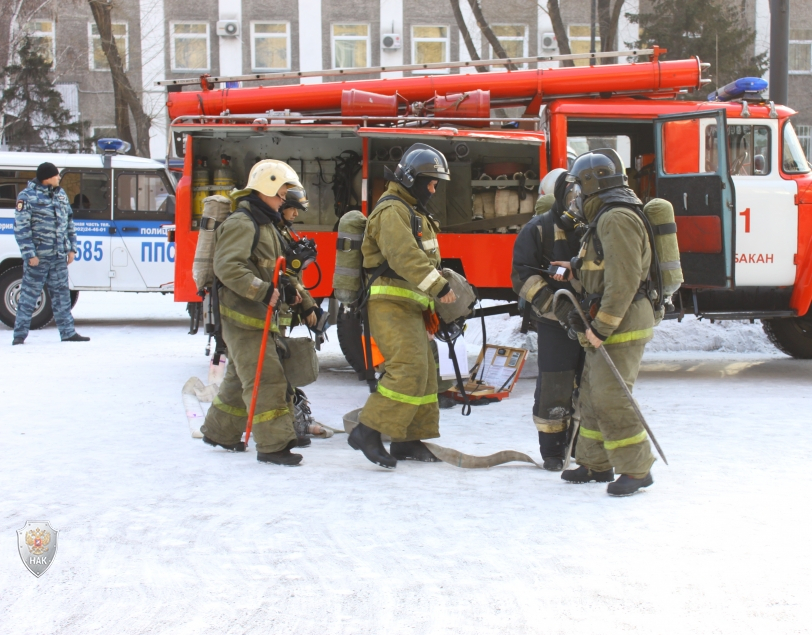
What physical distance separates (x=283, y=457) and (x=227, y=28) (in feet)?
80.2

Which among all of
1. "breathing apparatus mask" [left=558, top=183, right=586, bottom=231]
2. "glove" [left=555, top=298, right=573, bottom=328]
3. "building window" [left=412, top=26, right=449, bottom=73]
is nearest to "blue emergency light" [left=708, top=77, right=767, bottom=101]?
"breathing apparatus mask" [left=558, top=183, right=586, bottom=231]

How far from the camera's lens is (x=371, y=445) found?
16.6 ft

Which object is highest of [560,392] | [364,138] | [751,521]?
[364,138]

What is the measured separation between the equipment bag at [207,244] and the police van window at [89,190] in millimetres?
7143

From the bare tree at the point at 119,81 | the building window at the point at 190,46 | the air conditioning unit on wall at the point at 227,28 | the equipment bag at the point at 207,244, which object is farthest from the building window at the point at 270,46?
the equipment bag at the point at 207,244

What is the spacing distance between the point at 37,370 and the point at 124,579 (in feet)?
18.4

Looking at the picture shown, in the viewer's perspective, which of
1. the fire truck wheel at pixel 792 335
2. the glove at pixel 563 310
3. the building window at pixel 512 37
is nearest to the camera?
the glove at pixel 563 310

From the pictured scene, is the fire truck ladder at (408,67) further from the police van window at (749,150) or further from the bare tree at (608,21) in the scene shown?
the bare tree at (608,21)

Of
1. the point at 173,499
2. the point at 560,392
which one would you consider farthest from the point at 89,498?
the point at 560,392

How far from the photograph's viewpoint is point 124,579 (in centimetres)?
335

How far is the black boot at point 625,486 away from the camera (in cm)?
445

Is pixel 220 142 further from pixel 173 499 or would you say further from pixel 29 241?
pixel 173 499

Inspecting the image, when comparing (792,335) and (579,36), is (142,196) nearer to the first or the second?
(792,335)

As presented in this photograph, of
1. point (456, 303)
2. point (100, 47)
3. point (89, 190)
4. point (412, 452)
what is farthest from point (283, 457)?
point (100, 47)
